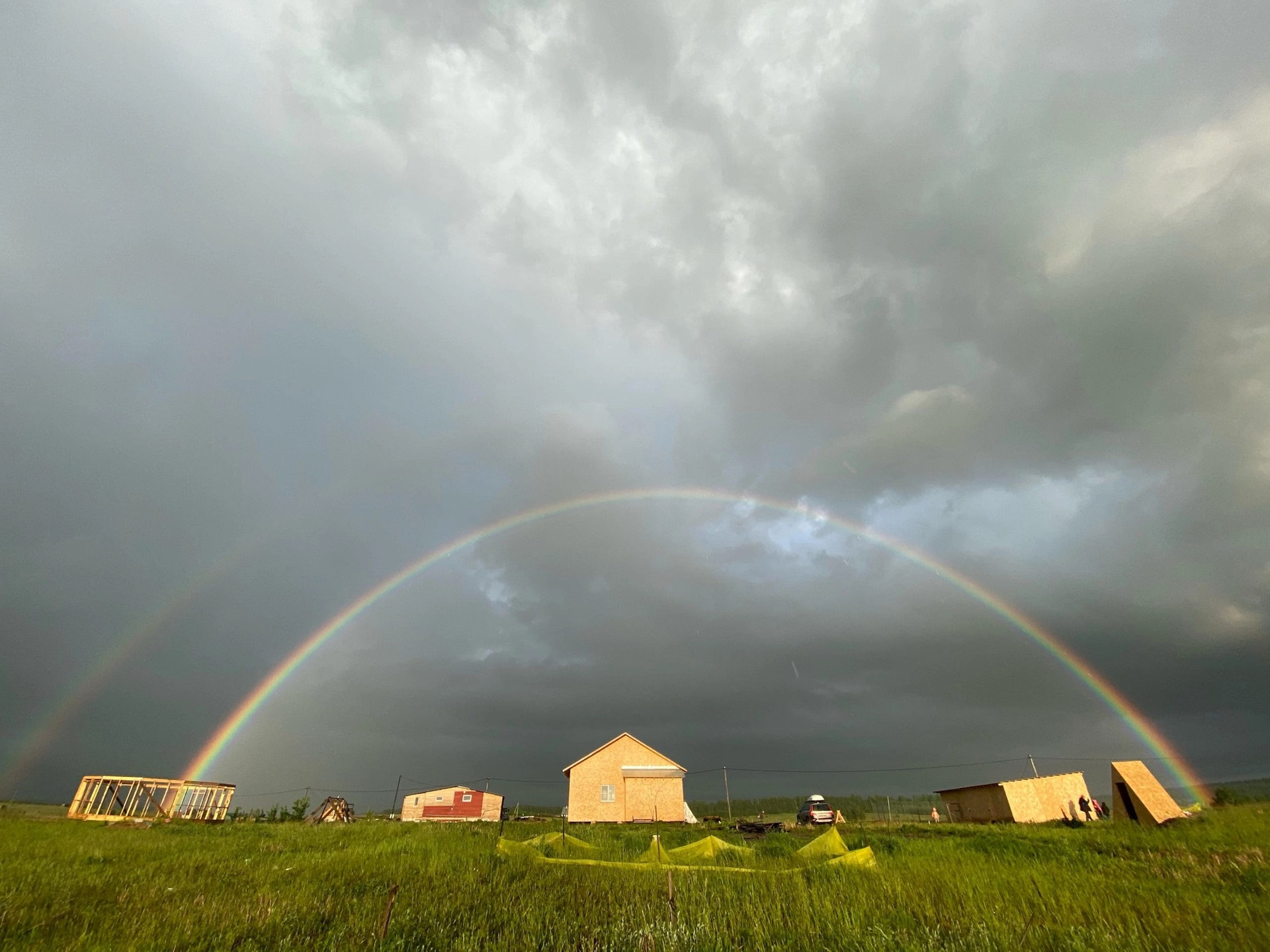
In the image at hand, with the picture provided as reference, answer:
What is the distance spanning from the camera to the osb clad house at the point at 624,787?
46.2 m

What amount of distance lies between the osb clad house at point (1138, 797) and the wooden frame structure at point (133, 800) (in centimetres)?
4415

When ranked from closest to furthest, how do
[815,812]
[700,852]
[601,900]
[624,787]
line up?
1. [601,900]
2. [700,852]
3. [815,812]
4. [624,787]

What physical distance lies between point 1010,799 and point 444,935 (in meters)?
40.3

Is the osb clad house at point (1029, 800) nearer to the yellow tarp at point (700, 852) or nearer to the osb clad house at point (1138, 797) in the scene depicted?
the osb clad house at point (1138, 797)

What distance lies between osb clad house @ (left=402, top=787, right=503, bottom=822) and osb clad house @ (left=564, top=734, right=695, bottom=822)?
1770 cm

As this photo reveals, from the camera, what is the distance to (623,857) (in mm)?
15984

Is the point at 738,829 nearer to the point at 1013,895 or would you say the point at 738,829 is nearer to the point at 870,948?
the point at 1013,895

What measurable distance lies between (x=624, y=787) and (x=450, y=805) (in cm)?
2480

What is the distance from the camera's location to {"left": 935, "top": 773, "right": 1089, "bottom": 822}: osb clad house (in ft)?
116

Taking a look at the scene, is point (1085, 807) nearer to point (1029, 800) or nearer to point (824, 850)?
point (1029, 800)

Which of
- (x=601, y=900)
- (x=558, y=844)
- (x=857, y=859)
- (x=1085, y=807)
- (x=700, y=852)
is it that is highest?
(x=1085, y=807)

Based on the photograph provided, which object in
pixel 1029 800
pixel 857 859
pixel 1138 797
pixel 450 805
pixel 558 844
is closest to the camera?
pixel 857 859

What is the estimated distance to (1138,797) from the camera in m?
22.5

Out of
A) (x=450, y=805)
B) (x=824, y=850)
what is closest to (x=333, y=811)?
(x=450, y=805)
